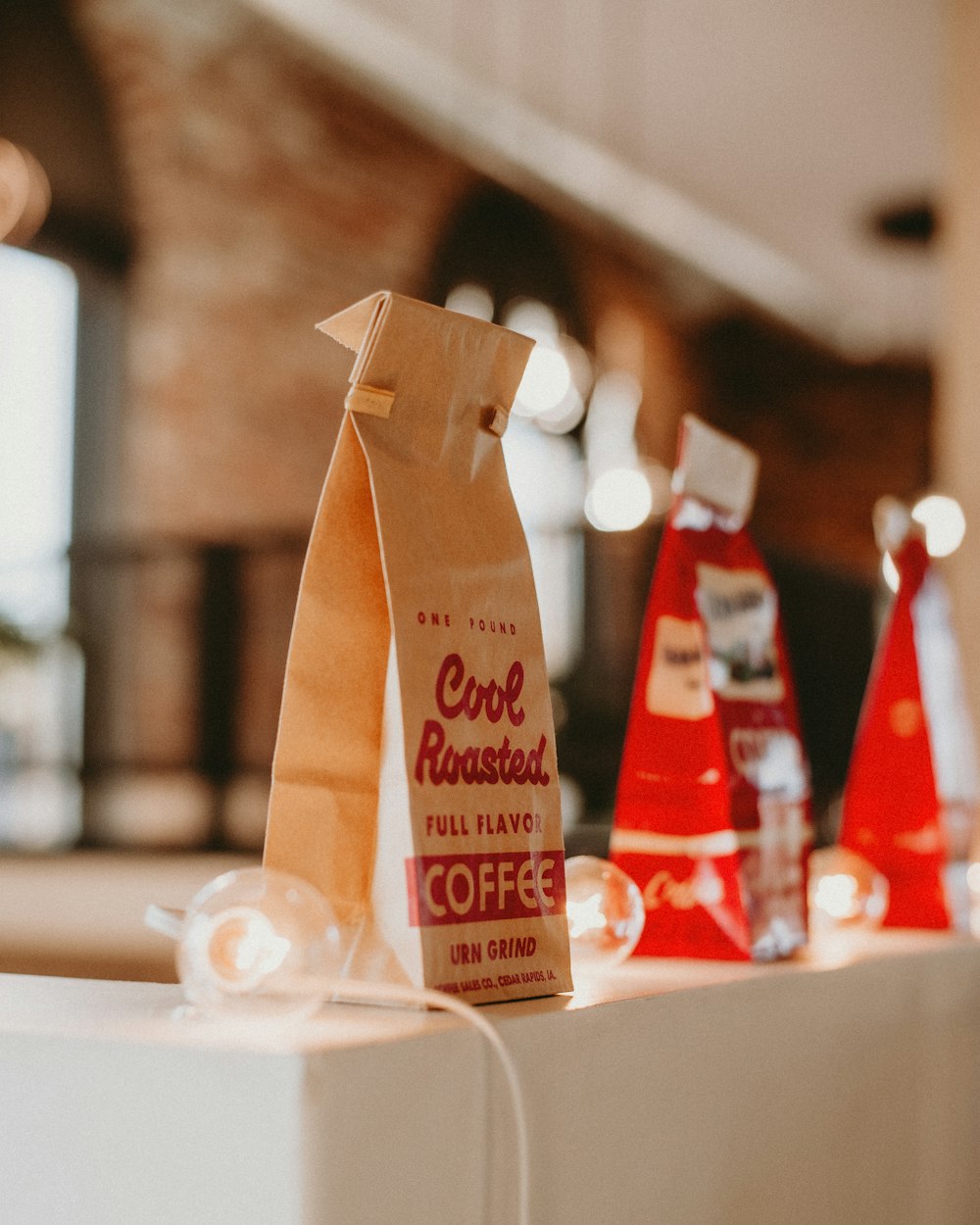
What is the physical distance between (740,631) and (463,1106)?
420 millimetres

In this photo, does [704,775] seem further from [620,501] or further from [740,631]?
[620,501]

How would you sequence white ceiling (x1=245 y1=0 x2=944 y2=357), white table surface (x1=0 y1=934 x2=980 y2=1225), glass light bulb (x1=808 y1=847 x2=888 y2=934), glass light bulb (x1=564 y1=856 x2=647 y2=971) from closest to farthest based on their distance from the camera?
white table surface (x1=0 y1=934 x2=980 y2=1225) → glass light bulb (x1=564 y1=856 x2=647 y2=971) → glass light bulb (x1=808 y1=847 x2=888 y2=934) → white ceiling (x1=245 y1=0 x2=944 y2=357)

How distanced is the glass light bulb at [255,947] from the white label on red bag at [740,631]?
363 mm

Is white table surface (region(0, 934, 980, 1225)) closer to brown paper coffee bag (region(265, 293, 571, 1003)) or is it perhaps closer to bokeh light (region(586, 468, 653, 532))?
brown paper coffee bag (region(265, 293, 571, 1003))

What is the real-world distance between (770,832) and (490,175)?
236 inches

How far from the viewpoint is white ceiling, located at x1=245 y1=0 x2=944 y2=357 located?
15.6ft

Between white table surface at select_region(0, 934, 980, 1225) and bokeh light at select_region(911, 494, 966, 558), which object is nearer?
white table surface at select_region(0, 934, 980, 1225)

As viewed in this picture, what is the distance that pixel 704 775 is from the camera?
81 centimetres

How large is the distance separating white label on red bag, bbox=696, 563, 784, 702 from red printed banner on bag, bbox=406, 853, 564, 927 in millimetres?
220

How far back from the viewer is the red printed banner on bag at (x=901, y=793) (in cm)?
107

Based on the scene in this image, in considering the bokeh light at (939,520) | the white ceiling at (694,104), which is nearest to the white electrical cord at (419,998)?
the bokeh light at (939,520)

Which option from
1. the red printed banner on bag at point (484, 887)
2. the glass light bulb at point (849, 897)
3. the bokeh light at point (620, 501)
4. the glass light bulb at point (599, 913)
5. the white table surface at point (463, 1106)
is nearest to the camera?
the white table surface at point (463, 1106)

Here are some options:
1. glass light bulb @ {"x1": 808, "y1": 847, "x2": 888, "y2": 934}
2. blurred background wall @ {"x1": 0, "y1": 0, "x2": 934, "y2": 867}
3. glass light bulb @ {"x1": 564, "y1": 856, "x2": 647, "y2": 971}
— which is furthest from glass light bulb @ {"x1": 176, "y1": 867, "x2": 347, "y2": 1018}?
blurred background wall @ {"x1": 0, "y1": 0, "x2": 934, "y2": 867}

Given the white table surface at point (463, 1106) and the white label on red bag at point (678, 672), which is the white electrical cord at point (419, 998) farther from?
the white label on red bag at point (678, 672)
